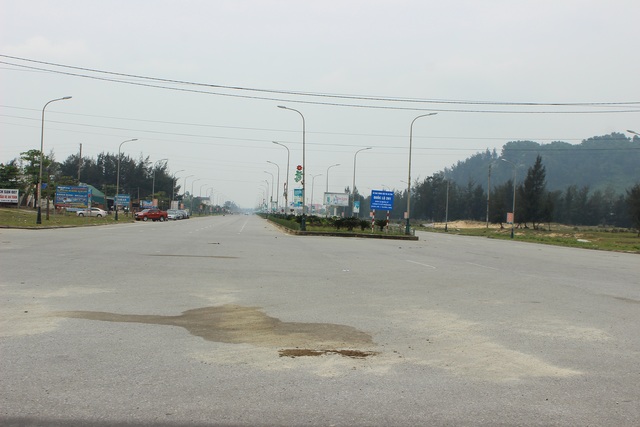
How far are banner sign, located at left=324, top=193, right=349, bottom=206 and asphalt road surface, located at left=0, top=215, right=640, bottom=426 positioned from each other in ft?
290

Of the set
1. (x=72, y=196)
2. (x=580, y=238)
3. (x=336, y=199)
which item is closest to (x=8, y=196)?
(x=72, y=196)

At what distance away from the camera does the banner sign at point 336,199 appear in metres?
103

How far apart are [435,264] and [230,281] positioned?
31.1 ft

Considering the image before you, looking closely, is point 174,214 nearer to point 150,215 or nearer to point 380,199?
point 150,215

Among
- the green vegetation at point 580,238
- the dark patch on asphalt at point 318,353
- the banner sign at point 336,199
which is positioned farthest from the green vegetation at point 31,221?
the banner sign at point 336,199

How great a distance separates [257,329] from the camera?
27.2ft

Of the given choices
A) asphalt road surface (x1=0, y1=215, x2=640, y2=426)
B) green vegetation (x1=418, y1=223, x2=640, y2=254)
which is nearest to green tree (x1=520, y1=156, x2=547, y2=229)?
green vegetation (x1=418, y1=223, x2=640, y2=254)

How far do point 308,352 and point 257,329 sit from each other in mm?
1543

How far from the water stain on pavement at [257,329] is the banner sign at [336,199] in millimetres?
93003

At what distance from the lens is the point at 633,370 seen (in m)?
6.51

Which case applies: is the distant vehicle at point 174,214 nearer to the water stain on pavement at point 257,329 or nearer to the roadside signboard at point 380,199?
the roadside signboard at point 380,199

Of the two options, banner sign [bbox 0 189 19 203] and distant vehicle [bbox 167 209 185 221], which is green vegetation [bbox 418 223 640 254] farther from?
banner sign [bbox 0 189 19 203]

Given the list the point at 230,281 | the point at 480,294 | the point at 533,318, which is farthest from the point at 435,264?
the point at 533,318

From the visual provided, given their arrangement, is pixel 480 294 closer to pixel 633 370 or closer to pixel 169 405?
pixel 633 370
